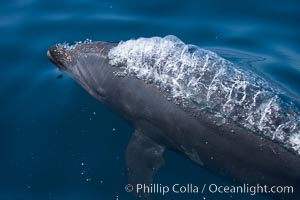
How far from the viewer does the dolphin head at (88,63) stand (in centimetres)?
667

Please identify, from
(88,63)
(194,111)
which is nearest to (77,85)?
(88,63)

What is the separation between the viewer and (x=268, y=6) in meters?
9.35

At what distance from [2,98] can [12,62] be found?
3.14 feet

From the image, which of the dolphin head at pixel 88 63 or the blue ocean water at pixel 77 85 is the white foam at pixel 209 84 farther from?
the blue ocean water at pixel 77 85


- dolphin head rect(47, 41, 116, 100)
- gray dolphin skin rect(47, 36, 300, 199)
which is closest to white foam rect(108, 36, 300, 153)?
gray dolphin skin rect(47, 36, 300, 199)

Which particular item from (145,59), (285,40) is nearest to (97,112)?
(145,59)

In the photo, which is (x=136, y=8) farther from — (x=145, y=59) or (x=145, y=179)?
(x=145, y=179)

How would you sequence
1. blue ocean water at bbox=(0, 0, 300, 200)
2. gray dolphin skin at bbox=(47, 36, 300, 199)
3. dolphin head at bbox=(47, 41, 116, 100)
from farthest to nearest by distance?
dolphin head at bbox=(47, 41, 116, 100)
blue ocean water at bbox=(0, 0, 300, 200)
gray dolphin skin at bbox=(47, 36, 300, 199)

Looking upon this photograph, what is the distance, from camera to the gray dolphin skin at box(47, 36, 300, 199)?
5.55m

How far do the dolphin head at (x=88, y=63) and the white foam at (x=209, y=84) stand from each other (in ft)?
0.61

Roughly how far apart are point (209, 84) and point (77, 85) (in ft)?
8.10

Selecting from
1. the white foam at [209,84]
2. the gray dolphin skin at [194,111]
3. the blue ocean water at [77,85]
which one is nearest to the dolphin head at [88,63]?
the gray dolphin skin at [194,111]

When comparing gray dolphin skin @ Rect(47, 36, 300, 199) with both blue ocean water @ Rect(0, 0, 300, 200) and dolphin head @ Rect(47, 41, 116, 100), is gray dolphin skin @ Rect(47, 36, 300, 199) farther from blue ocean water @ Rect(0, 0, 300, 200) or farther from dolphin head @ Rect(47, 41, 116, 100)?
blue ocean water @ Rect(0, 0, 300, 200)

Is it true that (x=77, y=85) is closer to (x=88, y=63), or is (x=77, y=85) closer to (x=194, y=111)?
(x=88, y=63)
